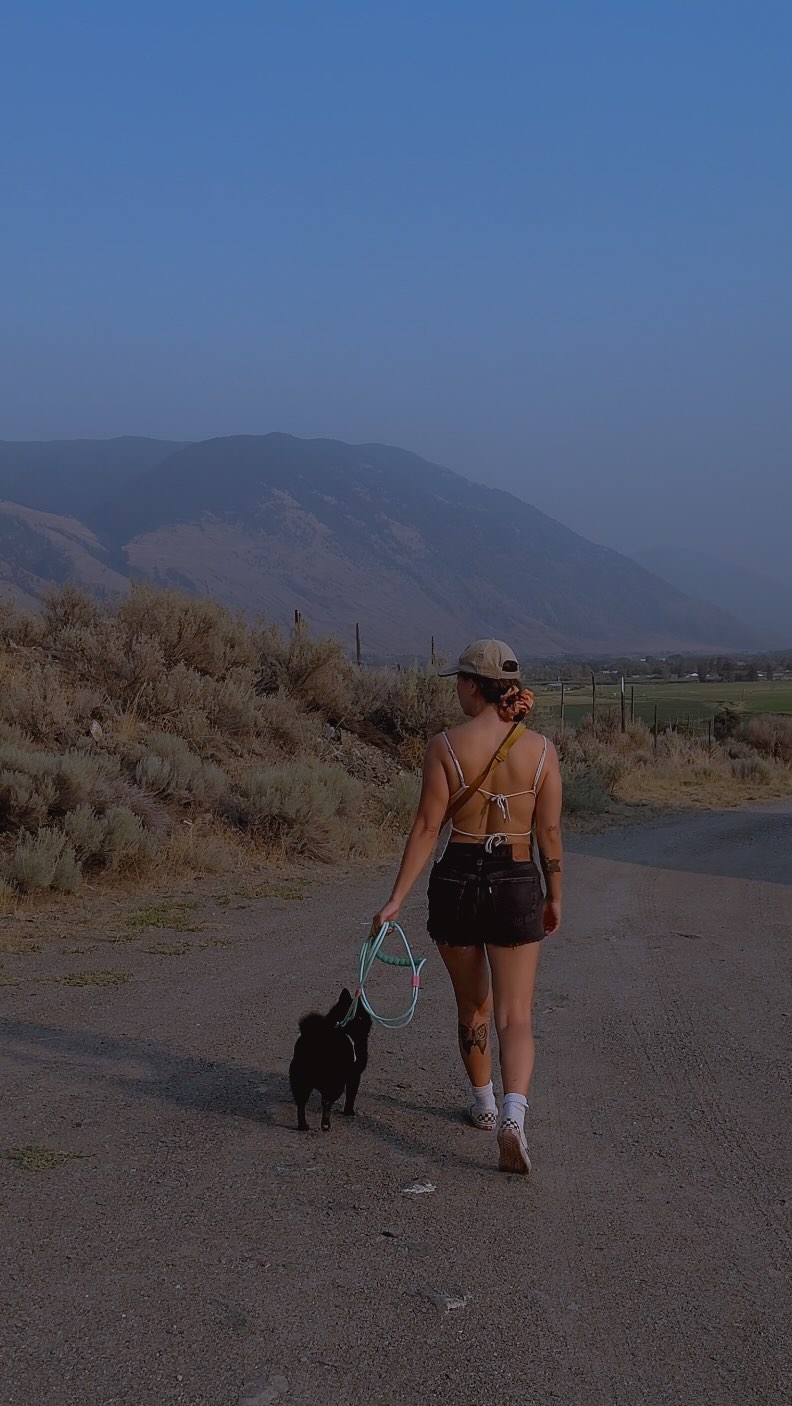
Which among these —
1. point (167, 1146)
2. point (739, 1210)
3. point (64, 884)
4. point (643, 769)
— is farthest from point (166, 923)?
point (643, 769)

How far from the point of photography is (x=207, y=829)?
1402 centimetres

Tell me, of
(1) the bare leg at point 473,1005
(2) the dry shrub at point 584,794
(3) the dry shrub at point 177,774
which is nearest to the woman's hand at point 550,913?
(1) the bare leg at point 473,1005

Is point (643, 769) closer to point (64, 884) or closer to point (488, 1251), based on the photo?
point (64, 884)

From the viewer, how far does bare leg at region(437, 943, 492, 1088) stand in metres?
5.30

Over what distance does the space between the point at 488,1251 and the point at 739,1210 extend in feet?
3.39

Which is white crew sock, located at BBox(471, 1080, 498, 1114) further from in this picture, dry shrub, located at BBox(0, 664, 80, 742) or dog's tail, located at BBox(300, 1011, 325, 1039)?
dry shrub, located at BBox(0, 664, 80, 742)

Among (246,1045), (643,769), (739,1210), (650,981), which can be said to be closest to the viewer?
(739,1210)

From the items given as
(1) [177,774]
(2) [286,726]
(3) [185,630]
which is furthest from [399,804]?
(3) [185,630]

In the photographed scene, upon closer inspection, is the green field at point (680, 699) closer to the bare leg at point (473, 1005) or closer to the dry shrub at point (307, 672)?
the dry shrub at point (307, 672)

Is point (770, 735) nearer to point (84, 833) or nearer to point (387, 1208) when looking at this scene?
point (84, 833)

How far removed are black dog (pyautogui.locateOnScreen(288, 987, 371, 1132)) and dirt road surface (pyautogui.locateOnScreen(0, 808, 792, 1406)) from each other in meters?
0.17

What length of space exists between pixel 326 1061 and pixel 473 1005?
0.64 meters

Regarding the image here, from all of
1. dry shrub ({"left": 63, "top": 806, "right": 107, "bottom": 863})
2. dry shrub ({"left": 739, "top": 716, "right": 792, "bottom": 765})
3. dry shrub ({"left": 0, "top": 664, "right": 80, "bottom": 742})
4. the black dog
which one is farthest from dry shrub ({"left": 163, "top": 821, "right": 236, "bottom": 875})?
dry shrub ({"left": 739, "top": 716, "right": 792, "bottom": 765})

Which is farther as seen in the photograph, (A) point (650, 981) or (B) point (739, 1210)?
(A) point (650, 981)
